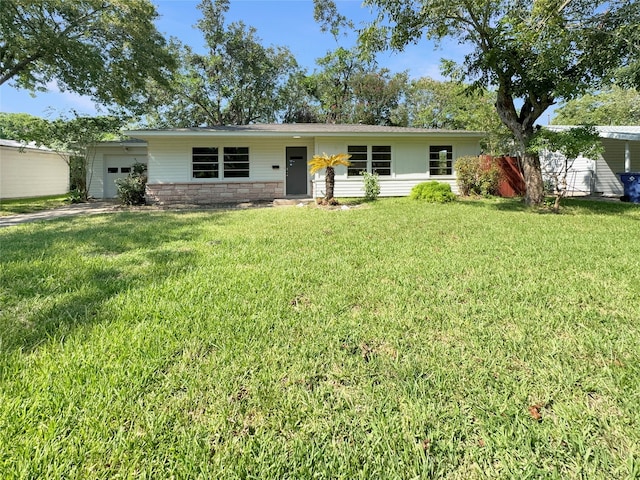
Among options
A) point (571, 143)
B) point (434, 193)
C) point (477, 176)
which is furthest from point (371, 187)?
point (571, 143)

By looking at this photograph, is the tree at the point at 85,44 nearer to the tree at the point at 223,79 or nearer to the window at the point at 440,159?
the tree at the point at 223,79

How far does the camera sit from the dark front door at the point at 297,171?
14.7m

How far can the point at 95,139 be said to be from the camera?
14.4 m

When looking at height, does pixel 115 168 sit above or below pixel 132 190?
above

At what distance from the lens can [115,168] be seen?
1631 centimetres

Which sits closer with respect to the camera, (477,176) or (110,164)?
(477,176)

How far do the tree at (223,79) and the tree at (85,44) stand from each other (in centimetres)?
1014

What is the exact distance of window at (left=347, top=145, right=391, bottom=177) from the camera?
14328 millimetres

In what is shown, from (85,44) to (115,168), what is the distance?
5.69 metres

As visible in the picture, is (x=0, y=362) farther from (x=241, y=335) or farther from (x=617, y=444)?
(x=617, y=444)

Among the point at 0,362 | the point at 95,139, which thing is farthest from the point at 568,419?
the point at 95,139

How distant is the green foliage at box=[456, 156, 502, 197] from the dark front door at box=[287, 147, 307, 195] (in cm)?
634

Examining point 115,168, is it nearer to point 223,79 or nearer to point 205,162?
point 205,162

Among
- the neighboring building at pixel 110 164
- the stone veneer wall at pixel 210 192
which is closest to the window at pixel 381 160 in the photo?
the stone veneer wall at pixel 210 192
